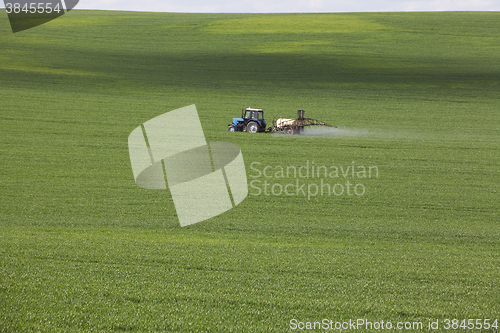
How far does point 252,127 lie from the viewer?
23.9 metres

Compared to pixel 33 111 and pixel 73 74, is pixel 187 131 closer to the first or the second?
pixel 33 111

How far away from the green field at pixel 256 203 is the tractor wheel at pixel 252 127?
431 mm

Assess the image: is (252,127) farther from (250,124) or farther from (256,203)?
(256,203)

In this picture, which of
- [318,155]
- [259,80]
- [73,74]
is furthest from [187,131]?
[73,74]

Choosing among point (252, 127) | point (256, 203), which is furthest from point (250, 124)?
point (256, 203)

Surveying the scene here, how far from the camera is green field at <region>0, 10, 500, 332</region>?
708cm

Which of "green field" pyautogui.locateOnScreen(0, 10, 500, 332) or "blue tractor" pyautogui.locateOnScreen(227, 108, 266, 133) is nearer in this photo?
"green field" pyautogui.locateOnScreen(0, 10, 500, 332)

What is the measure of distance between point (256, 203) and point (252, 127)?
10.5m

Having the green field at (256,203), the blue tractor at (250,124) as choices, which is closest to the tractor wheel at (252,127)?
the blue tractor at (250,124)

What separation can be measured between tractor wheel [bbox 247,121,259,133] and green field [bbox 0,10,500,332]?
431 millimetres

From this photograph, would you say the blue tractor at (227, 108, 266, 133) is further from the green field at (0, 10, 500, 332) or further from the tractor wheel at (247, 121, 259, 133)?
the green field at (0, 10, 500, 332)

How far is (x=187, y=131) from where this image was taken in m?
24.5

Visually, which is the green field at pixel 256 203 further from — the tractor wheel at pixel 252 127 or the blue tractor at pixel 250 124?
the blue tractor at pixel 250 124

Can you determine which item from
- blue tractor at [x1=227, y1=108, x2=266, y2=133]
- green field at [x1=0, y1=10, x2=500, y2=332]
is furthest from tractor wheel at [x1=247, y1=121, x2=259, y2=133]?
green field at [x1=0, y1=10, x2=500, y2=332]
